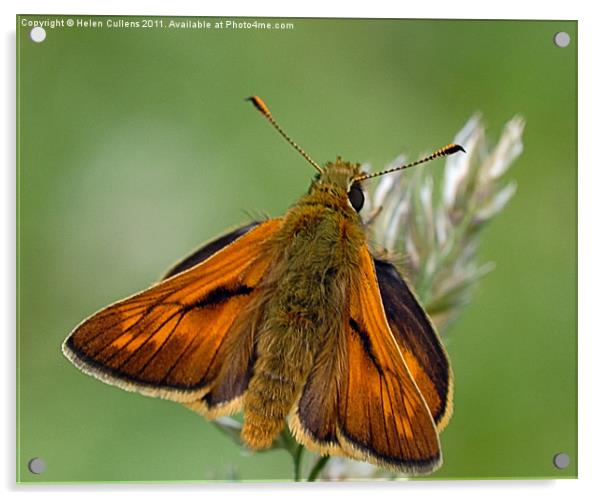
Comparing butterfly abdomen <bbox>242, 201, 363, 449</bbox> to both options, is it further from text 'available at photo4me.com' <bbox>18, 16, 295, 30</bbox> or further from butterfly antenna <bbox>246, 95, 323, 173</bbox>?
→ text 'available at photo4me.com' <bbox>18, 16, 295, 30</bbox>

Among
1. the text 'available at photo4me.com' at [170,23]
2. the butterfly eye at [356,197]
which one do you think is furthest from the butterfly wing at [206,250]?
the text 'available at photo4me.com' at [170,23]

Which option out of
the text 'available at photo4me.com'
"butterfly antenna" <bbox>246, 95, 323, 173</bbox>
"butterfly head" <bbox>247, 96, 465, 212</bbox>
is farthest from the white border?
"butterfly head" <bbox>247, 96, 465, 212</bbox>

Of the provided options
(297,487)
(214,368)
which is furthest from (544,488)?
(214,368)
